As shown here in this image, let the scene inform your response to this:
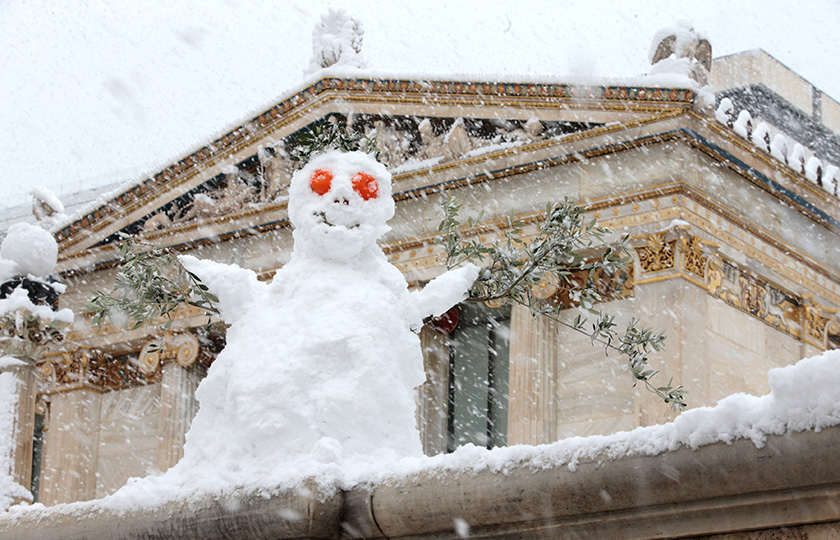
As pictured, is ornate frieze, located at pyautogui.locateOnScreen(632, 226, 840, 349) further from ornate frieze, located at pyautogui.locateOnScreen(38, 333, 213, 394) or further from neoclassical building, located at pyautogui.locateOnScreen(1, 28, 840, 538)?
ornate frieze, located at pyautogui.locateOnScreen(38, 333, 213, 394)

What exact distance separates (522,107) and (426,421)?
4.79m

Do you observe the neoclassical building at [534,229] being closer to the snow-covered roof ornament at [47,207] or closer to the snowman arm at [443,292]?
the snow-covered roof ornament at [47,207]

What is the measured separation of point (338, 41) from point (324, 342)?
13319 mm

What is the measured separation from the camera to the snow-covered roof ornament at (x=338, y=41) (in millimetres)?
17453

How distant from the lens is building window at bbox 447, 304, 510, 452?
54.0 feet

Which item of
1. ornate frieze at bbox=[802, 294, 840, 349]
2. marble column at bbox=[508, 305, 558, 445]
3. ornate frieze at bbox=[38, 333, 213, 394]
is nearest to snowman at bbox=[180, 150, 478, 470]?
marble column at bbox=[508, 305, 558, 445]

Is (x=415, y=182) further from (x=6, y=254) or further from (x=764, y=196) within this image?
(x=6, y=254)

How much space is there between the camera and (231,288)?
5223 mm

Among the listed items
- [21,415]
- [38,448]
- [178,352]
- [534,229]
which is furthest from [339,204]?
[38,448]

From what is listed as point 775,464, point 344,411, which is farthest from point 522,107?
point 775,464

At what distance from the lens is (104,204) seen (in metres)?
19.8

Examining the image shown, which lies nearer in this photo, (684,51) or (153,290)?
(153,290)

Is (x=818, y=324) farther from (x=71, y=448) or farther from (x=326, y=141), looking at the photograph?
(x=71, y=448)

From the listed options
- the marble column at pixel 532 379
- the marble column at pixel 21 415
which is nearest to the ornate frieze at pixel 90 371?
the marble column at pixel 532 379
